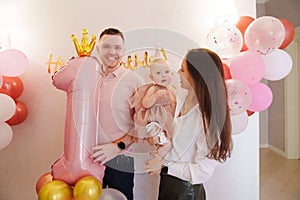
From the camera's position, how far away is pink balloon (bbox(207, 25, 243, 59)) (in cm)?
153

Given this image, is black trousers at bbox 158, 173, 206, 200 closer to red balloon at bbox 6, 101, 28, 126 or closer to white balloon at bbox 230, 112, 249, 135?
white balloon at bbox 230, 112, 249, 135

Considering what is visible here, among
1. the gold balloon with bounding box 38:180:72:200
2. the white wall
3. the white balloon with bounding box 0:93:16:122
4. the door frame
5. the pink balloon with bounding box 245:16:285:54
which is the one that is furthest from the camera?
the door frame

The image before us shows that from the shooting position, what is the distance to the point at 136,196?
1.95 metres

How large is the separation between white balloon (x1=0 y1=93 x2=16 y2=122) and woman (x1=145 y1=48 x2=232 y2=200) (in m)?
0.99

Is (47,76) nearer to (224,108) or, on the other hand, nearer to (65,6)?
(65,6)

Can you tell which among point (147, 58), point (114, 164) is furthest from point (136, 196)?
point (147, 58)

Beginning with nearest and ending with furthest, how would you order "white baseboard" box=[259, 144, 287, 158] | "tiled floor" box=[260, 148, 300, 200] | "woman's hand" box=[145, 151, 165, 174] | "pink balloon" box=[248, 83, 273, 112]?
"woman's hand" box=[145, 151, 165, 174] → "pink balloon" box=[248, 83, 273, 112] → "tiled floor" box=[260, 148, 300, 200] → "white baseboard" box=[259, 144, 287, 158]

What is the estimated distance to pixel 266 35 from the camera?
1.44 metres

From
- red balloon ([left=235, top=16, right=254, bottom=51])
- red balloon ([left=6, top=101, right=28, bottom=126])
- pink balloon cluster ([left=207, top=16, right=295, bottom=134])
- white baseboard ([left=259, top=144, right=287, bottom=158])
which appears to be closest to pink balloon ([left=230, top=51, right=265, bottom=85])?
pink balloon cluster ([left=207, top=16, right=295, bottom=134])

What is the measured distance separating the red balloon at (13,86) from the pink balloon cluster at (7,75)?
0.01m

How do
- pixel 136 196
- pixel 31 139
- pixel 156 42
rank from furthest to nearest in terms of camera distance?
1. pixel 31 139
2. pixel 136 196
3. pixel 156 42

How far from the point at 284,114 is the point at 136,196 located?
9.88ft

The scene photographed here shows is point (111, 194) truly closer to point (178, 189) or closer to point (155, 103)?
point (178, 189)

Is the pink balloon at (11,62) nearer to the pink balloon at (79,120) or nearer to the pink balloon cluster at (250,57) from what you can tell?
the pink balloon at (79,120)
